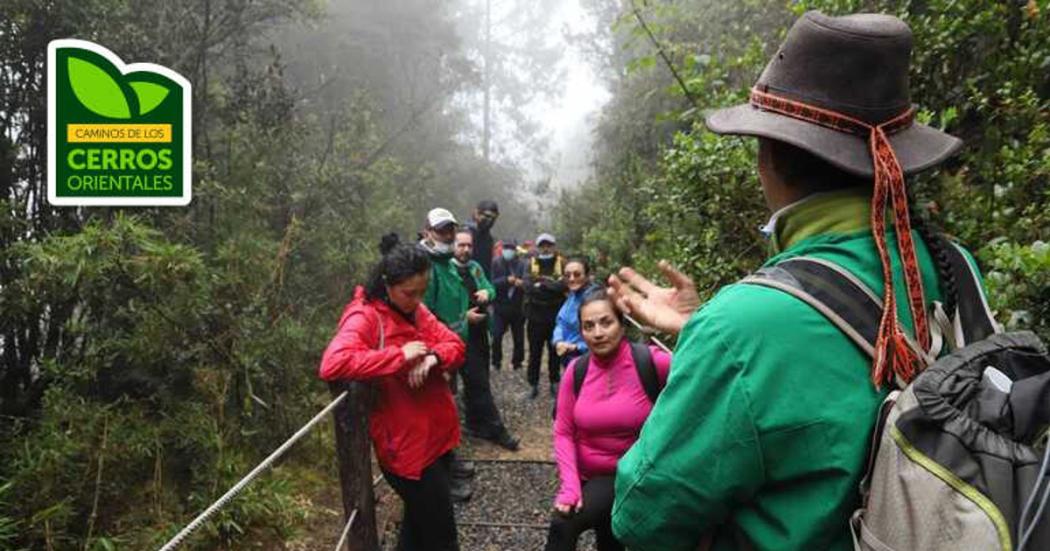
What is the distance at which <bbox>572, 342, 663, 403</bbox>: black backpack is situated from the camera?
9.90ft

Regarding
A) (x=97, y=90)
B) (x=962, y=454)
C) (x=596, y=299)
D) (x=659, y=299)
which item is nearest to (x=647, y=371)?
(x=596, y=299)

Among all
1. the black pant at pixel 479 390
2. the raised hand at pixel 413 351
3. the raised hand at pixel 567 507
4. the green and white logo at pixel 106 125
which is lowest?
the black pant at pixel 479 390

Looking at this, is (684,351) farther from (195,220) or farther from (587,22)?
(587,22)

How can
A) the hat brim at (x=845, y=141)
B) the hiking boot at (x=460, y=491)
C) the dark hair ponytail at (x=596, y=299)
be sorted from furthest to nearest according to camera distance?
the hiking boot at (x=460, y=491), the dark hair ponytail at (x=596, y=299), the hat brim at (x=845, y=141)

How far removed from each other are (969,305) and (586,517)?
2035mm

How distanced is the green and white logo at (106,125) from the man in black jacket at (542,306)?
3808 mm

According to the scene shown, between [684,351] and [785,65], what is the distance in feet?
1.95

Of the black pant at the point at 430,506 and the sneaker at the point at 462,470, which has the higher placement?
the black pant at the point at 430,506

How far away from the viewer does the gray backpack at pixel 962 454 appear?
862 mm

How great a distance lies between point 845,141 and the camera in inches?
45.9

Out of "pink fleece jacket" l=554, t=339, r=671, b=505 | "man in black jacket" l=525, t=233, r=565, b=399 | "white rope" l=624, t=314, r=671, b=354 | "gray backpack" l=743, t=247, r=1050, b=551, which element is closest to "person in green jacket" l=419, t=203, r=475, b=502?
"white rope" l=624, t=314, r=671, b=354

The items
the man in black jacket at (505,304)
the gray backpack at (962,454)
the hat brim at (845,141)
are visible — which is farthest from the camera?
the man in black jacket at (505,304)

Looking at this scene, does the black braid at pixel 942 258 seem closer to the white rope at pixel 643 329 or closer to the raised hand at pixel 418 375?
the white rope at pixel 643 329

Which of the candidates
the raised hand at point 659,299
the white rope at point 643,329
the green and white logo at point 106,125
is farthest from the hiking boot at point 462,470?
the raised hand at point 659,299
